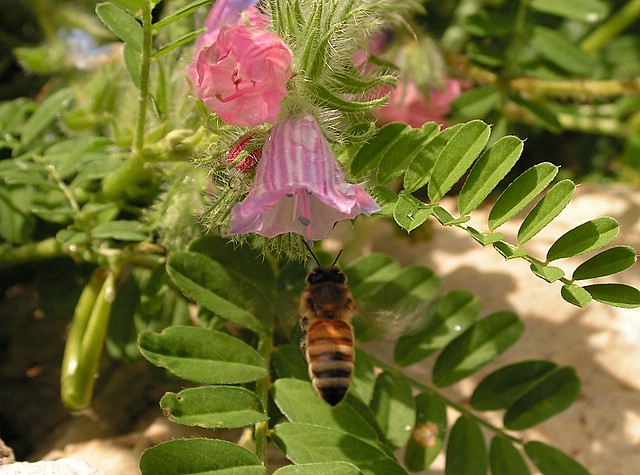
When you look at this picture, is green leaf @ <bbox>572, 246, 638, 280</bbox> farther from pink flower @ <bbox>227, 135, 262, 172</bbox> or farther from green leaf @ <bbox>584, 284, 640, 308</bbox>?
pink flower @ <bbox>227, 135, 262, 172</bbox>

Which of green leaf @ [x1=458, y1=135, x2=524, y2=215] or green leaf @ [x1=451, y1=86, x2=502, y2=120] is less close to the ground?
green leaf @ [x1=458, y1=135, x2=524, y2=215]

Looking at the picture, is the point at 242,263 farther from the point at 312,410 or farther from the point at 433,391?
the point at 433,391

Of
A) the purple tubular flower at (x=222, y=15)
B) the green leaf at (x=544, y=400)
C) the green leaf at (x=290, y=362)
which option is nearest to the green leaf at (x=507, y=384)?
the green leaf at (x=544, y=400)

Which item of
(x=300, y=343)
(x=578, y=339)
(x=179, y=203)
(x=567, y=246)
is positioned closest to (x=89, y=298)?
(x=179, y=203)

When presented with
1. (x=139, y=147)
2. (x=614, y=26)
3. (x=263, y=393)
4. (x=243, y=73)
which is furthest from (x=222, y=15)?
(x=614, y=26)

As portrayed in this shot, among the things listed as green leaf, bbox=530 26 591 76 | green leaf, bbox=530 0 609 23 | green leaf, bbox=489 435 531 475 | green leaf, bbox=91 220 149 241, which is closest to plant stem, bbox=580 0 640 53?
green leaf, bbox=530 26 591 76

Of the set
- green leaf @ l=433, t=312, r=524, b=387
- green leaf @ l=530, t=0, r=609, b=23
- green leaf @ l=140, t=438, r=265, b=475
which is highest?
green leaf @ l=530, t=0, r=609, b=23
